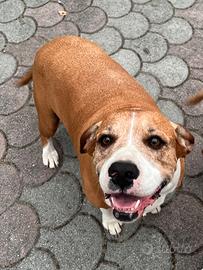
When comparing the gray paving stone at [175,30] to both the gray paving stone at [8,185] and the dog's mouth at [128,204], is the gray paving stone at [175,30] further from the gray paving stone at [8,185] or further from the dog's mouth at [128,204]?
the dog's mouth at [128,204]

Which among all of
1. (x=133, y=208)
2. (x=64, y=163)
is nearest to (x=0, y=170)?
(x=64, y=163)

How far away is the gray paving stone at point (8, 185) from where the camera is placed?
146 inches

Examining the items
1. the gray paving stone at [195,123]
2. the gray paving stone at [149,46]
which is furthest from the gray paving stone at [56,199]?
the gray paving stone at [149,46]

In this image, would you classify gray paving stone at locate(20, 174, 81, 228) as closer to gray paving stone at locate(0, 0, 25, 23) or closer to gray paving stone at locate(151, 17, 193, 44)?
gray paving stone at locate(151, 17, 193, 44)

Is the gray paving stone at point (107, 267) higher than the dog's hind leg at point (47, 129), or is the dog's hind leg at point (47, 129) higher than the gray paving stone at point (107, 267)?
the dog's hind leg at point (47, 129)

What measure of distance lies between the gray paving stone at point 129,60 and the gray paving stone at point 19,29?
3.36ft

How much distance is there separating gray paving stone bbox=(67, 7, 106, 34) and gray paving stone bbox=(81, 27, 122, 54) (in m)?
0.08

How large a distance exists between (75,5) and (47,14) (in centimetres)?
34

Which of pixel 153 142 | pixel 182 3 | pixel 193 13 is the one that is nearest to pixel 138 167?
pixel 153 142

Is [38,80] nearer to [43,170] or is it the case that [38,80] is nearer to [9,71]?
[43,170]

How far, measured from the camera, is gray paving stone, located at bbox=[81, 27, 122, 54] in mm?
4598

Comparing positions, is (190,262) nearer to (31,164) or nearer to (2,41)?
(31,164)

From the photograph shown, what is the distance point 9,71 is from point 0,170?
1.14 m

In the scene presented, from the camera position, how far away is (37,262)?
340cm
